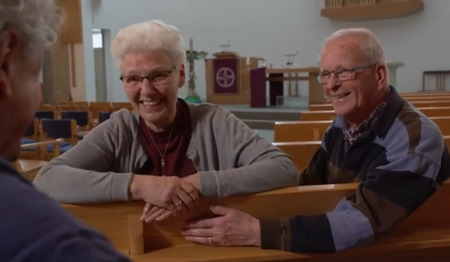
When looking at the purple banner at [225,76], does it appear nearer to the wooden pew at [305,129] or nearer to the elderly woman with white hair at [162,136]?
the wooden pew at [305,129]

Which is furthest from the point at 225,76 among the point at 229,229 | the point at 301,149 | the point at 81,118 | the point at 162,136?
the point at 229,229

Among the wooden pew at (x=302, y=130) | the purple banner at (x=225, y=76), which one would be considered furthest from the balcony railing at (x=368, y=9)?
the wooden pew at (x=302, y=130)

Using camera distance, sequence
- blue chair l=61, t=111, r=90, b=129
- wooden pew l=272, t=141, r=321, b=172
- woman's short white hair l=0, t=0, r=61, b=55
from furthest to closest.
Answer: blue chair l=61, t=111, r=90, b=129, wooden pew l=272, t=141, r=321, b=172, woman's short white hair l=0, t=0, r=61, b=55

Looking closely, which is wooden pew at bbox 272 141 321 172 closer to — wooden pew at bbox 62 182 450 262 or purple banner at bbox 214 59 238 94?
wooden pew at bbox 62 182 450 262

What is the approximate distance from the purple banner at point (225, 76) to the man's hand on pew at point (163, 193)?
829 centimetres

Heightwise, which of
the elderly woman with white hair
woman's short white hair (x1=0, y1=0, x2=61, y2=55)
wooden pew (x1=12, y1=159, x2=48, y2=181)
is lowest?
wooden pew (x1=12, y1=159, x2=48, y2=181)

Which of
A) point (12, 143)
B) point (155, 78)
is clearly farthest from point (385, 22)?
point (12, 143)

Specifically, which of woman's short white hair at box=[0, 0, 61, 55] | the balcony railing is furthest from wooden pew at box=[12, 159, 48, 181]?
the balcony railing

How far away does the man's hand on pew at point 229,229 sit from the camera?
4.46ft

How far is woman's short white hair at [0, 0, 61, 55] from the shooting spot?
561 millimetres

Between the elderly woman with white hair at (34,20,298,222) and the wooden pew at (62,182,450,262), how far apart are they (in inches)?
2.7

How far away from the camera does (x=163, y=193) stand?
133cm

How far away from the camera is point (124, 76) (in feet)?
5.50

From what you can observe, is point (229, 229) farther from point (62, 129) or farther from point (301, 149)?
point (62, 129)
